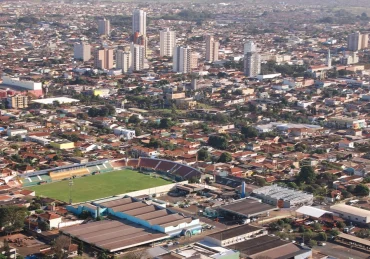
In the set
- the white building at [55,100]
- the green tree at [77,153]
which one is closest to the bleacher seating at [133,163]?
the green tree at [77,153]

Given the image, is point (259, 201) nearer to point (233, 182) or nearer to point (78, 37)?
point (233, 182)

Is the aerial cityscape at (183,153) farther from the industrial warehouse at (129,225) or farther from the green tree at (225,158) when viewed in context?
the green tree at (225,158)

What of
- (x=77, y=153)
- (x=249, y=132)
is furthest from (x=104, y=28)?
(x=77, y=153)

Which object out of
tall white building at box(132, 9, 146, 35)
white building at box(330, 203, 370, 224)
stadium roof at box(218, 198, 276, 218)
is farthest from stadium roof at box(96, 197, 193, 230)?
tall white building at box(132, 9, 146, 35)

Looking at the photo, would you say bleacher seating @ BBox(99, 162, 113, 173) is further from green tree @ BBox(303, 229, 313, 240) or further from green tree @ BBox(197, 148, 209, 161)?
green tree @ BBox(303, 229, 313, 240)

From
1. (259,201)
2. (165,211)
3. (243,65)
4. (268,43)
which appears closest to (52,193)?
(165,211)

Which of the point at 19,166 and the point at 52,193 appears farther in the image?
the point at 19,166
